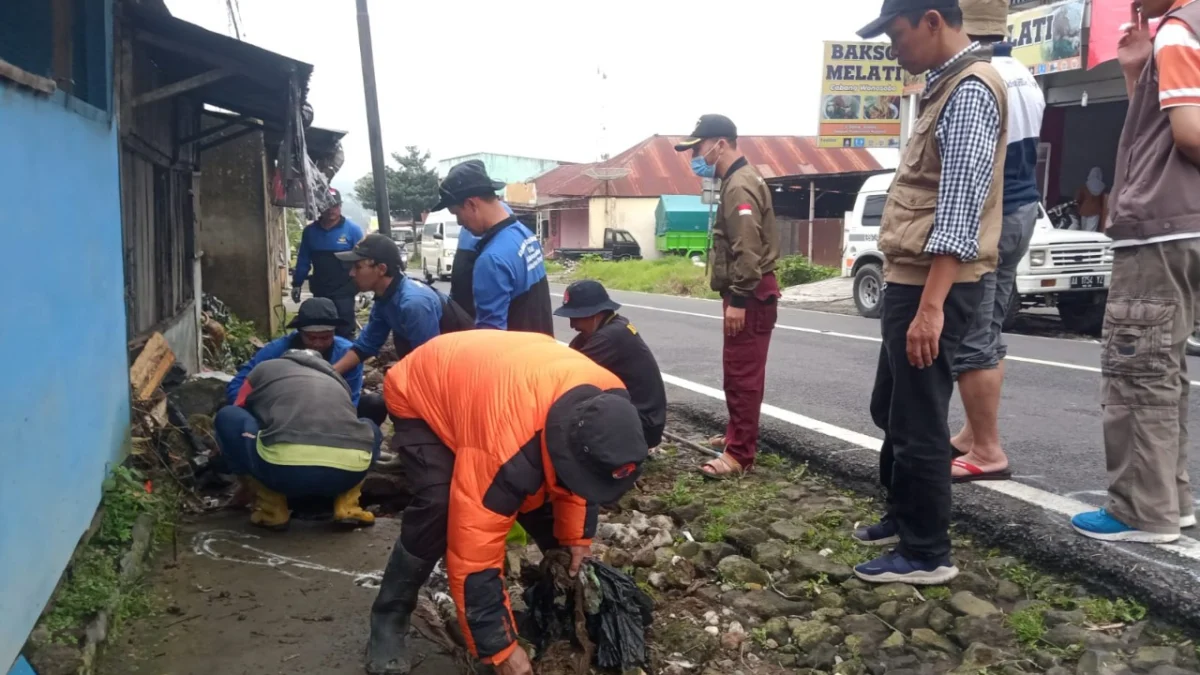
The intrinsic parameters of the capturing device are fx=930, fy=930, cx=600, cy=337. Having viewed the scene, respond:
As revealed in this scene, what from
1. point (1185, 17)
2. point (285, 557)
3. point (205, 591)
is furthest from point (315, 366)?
point (1185, 17)

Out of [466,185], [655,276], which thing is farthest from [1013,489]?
[655,276]

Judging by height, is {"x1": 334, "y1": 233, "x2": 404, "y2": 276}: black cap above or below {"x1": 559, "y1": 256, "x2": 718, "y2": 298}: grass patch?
above

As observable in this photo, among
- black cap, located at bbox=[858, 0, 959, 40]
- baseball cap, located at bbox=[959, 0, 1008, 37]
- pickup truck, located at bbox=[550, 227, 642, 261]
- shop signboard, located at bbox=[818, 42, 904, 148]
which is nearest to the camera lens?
black cap, located at bbox=[858, 0, 959, 40]

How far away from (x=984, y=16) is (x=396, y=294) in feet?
9.96

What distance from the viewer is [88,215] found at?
3711mm

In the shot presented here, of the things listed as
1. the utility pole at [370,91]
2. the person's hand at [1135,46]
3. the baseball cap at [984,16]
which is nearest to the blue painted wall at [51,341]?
the baseball cap at [984,16]

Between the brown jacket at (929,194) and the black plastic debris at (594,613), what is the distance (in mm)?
1440

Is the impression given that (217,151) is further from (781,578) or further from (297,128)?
(781,578)

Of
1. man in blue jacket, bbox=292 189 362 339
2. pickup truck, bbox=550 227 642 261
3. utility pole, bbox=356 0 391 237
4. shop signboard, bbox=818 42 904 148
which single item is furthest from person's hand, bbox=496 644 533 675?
pickup truck, bbox=550 227 642 261

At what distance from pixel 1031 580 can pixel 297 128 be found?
214 inches

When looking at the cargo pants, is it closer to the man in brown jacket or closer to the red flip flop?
the red flip flop

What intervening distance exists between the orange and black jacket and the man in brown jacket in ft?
6.57

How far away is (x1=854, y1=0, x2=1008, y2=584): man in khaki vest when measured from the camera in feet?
9.91

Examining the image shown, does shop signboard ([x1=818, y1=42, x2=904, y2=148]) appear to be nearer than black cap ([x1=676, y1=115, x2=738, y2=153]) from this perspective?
No
